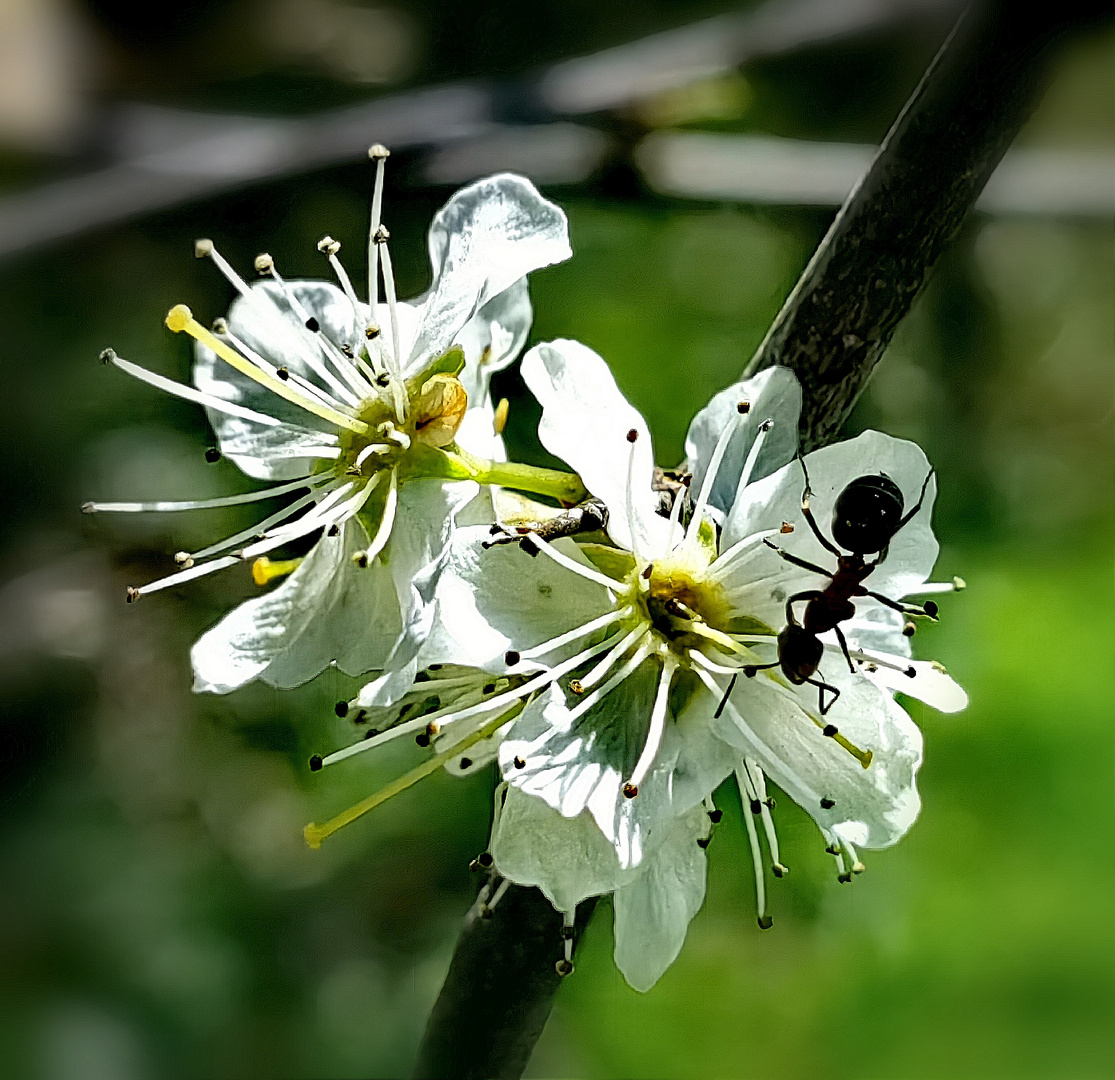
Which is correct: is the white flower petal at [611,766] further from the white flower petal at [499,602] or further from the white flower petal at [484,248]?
the white flower petal at [484,248]

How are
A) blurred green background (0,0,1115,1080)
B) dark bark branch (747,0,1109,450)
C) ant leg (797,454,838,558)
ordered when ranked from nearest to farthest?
dark bark branch (747,0,1109,450), ant leg (797,454,838,558), blurred green background (0,0,1115,1080)

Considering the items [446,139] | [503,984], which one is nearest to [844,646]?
[503,984]

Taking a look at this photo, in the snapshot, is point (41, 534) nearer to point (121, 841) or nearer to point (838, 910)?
point (121, 841)

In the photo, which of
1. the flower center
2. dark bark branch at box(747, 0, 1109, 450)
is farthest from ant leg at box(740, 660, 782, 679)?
the flower center

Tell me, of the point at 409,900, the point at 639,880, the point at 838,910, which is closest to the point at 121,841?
the point at 409,900

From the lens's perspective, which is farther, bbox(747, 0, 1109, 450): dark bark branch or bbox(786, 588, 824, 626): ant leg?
bbox(786, 588, 824, 626): ant leg

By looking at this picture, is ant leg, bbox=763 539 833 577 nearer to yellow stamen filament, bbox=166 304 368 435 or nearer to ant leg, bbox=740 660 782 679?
ant leg, bbox=740 660 782 679

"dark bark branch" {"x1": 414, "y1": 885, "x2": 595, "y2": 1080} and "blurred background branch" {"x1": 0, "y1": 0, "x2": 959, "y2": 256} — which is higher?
"blurred background branch" {"x1": 0, "y1": 0, "x2": 959, "y2": 256}
